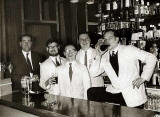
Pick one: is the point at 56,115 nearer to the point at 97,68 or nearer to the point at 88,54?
the point at 97,68

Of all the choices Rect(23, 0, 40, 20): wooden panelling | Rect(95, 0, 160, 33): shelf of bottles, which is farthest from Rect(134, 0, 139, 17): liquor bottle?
Rect(23, 0, 40, 20): wooden panelling

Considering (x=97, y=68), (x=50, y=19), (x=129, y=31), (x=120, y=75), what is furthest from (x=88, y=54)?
(x=50, y=19)

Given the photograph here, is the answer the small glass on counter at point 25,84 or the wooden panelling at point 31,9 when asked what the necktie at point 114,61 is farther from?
the wooden panelling at point 31,9

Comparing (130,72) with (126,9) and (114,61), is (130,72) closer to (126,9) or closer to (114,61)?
(114,61)

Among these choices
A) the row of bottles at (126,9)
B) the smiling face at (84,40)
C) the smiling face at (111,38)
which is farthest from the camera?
the row of bottles at (126,9)

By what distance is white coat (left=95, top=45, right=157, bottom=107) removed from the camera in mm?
2906

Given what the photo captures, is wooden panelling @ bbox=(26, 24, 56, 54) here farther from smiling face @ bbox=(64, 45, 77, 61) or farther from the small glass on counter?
the small glass on counter

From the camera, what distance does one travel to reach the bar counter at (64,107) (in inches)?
70.7

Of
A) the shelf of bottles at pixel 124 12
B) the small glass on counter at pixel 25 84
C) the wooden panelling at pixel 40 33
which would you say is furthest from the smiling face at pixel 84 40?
the wooden panelling at pixel 40 33

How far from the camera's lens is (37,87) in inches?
119

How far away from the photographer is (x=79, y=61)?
12.9ft

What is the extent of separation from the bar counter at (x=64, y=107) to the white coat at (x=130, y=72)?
2.78ft

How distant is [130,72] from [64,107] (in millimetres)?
1157

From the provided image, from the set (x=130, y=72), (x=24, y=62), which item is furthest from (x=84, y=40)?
(x=130, y=72)
